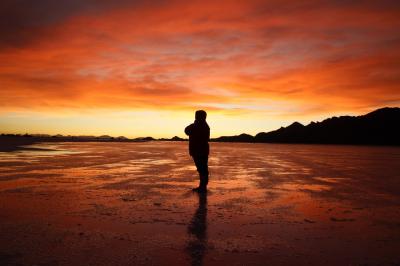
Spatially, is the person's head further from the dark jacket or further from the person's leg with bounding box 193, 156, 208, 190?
the person's leg with bounding box 193, 156, 208, 190

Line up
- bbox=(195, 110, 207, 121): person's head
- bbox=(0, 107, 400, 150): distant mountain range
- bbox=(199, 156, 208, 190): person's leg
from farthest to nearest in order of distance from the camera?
bbox=(0, 107, 400, 150): distant mountain range, bbox=(195, 110, 207, 121): person's head, bbox=(199, 156, 208, 190): person's leg

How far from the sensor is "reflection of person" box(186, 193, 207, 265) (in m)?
4.30

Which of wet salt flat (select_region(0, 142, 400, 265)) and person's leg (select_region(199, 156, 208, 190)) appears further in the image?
person's leg (select_region(199, 156, 208, 190))

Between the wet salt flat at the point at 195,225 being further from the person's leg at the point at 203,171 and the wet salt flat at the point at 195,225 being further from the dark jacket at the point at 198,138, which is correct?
the dark jacket at the point at 198,138

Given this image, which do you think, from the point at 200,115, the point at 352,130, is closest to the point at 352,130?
the point at 352,130

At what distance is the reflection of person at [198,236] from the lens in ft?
14.1

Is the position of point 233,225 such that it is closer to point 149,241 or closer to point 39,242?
point 149,241

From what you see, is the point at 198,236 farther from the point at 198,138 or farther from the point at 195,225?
the point at 198,138

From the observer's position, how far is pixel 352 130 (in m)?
139

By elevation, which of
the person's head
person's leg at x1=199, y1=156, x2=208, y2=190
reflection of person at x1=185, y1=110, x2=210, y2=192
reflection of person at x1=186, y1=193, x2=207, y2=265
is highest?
the person's head

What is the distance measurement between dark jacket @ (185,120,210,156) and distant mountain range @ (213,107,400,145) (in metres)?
116

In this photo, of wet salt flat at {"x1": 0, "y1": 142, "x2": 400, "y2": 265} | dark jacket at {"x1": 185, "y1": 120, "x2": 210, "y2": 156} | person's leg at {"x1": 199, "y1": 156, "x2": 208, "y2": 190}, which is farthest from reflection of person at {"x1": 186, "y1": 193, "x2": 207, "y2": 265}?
dark jacket at {"x1": 185, "y1": 120, "x2": 210, "y2": 156}

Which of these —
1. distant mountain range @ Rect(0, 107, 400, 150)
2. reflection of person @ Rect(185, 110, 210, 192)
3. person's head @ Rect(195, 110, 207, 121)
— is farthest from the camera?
distant mountain range @ Rect(0, 107, 400, 150)

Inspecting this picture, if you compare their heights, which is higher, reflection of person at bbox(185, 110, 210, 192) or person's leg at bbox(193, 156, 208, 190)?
reflection of person at bbox(185, 110, 210, 192)
